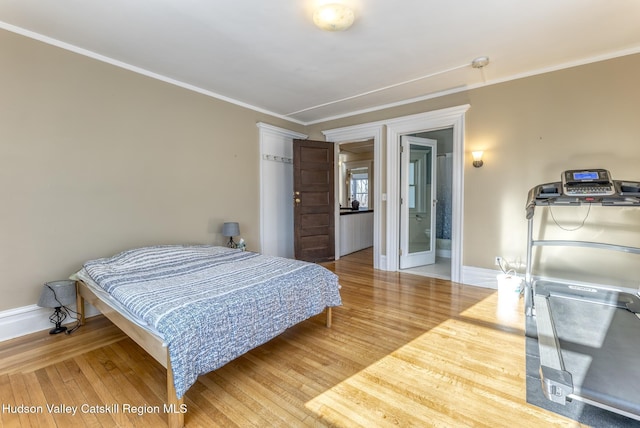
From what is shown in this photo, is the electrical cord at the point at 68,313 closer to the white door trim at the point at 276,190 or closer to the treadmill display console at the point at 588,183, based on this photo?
the white door trim at the point at 276,190

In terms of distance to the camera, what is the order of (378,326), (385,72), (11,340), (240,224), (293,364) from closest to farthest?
(293,364), (11,340), (378,326), (385,72), (240,224)

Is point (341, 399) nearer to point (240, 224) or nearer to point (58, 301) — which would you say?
point (58, 301)

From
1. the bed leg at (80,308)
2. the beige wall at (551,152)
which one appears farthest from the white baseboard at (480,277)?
the bed leg at (80,308)

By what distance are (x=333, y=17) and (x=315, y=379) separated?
253 centimetres

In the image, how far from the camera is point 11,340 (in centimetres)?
228

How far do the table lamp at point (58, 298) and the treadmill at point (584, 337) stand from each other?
3448mm

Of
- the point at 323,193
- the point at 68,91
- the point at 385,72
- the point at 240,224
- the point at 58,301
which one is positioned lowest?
the point at 58,301

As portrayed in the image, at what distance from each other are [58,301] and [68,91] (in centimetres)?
187

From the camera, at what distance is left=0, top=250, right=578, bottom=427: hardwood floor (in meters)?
1.49

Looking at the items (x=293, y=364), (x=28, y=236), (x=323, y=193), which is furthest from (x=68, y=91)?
(x=323, y=193)

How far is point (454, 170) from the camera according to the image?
3.76 m

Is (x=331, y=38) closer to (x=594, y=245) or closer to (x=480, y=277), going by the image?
(x=594, y=245)

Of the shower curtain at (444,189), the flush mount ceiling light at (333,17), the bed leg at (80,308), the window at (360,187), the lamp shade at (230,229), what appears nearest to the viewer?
the flush mount ceiling light at (333,17)

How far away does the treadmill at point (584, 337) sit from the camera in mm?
1471
